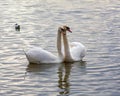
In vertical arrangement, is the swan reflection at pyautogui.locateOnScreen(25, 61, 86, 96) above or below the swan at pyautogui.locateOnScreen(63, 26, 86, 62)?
below

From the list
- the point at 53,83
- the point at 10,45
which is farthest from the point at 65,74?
the point at 10,45

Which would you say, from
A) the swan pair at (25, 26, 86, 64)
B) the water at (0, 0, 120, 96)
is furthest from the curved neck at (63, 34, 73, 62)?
the water at (0, 0, 120, 96)

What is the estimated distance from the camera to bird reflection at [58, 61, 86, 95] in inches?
509

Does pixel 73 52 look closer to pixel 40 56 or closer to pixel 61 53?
pixel 61 53

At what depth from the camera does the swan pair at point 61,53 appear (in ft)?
51.6

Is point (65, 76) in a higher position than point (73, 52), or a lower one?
lower

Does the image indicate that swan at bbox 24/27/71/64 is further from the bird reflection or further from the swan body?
the bird reflection

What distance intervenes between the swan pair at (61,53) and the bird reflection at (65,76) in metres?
0.26

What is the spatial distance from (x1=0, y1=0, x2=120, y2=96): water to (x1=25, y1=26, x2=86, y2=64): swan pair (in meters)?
0.21

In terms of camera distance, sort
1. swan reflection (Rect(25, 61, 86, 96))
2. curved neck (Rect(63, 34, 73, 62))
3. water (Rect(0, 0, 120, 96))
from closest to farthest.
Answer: water (Rect(0, 0, 120, 96)) → swan reflection (Rect(25, 61, 86, 96)) → curved neck (Rect(63, 34, 73, 62))

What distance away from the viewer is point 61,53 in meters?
16.3

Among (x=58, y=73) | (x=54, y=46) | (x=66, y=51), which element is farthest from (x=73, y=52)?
(x=58, y=73)

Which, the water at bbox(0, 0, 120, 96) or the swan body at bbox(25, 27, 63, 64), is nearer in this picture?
the water at bbox(0, 0, 120, 96)

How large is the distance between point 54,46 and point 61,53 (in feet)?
4.22
